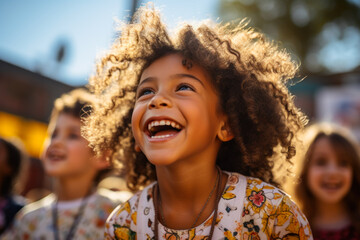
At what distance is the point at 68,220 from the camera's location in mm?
2781

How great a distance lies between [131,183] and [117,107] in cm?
52

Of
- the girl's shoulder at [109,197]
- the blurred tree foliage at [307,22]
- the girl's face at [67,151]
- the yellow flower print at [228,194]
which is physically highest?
the blurred tree foliage at [307,22]

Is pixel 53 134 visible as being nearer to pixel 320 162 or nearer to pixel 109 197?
pixel 109 197

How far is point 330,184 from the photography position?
280 cm

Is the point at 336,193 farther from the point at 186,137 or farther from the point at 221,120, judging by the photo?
the point at 186,137

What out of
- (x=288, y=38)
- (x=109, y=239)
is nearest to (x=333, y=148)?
(x=109, y=239)

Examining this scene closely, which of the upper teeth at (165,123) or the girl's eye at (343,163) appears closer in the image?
the upper teeth at (165,123)

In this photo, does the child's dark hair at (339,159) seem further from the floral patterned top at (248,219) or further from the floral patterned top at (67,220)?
the floral patterned top at (67,220)

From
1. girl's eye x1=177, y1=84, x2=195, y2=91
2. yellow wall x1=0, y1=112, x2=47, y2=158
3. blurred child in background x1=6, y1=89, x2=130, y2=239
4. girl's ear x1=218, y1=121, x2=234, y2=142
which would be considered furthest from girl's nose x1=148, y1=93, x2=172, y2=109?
yellow wall x1=0, y1=112, x2=47, y2=158

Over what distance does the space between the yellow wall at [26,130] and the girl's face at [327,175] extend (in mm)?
9017

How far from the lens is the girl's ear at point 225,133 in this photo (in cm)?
202

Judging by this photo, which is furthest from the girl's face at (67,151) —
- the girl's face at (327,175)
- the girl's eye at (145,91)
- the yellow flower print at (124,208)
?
the girl's face at (327,175)

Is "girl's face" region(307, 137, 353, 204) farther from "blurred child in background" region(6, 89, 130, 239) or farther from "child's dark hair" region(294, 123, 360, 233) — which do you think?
"blurred child in background" region(6, 89, 130, 239)

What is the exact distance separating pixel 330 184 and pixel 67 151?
2057 mm
